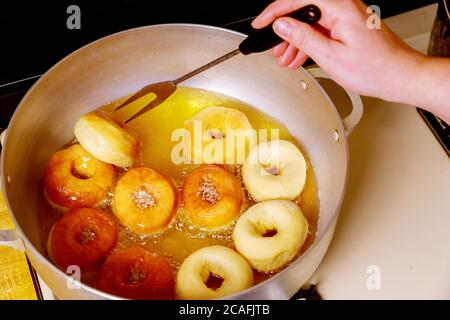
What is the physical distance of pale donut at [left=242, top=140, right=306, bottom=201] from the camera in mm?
904

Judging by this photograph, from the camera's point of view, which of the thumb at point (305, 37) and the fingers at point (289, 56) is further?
the fingers at point (289, 56)

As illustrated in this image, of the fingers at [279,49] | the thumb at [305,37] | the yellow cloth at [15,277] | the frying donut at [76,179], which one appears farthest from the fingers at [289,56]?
the yellow cloth at [15,277]

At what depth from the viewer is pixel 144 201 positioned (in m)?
0.87

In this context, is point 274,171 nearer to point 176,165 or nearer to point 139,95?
point 176,165

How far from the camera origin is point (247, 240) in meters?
0.83

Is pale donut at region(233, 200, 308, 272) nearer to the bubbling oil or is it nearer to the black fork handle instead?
the bubbling oil

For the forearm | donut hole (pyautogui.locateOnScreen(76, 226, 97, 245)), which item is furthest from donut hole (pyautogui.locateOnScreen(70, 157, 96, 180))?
the forearm

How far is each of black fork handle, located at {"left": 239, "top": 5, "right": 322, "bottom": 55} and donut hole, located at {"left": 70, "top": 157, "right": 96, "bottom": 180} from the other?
1.08 ft

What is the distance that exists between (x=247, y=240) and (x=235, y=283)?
0.24 ft

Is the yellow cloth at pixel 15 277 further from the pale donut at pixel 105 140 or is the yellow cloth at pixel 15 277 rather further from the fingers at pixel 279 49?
the fingers at pixel 279 49

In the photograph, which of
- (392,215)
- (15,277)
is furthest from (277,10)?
(15,277)

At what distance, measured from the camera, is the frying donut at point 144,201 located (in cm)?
86

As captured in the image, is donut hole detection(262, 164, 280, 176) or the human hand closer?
the human hand
